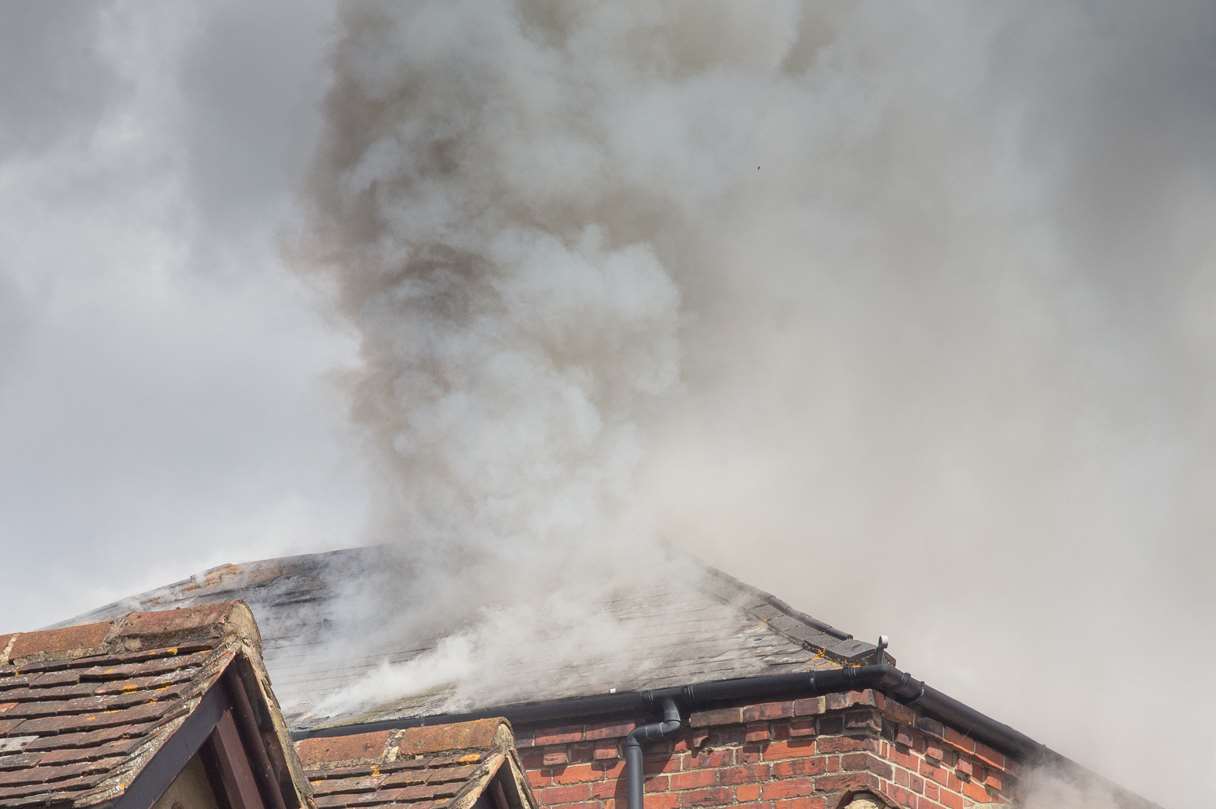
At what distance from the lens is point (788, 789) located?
8.36m

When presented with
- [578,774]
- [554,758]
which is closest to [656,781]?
[578,774]

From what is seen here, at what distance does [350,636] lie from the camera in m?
11.5

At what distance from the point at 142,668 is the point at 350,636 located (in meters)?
7.25

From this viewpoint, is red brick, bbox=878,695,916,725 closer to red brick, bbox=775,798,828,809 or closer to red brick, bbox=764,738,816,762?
red brick, bbox=764,738,816,762

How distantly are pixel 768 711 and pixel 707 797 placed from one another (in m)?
0.61

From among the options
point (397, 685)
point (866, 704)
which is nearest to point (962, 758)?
point (866, 704)

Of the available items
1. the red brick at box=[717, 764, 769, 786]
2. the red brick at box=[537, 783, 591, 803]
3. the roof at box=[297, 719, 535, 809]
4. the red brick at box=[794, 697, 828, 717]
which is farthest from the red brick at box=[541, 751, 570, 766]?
the roof at box=[297, 719, 535, 809]

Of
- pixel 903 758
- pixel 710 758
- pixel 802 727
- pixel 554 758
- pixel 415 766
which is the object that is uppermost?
pixel 554 758

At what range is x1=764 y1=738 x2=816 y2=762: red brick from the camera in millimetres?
8422

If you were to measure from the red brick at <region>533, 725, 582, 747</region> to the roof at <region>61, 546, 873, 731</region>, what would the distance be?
20 cm

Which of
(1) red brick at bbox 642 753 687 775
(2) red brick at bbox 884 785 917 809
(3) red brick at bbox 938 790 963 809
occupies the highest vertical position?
(1) red brick at bbox 642 753 687 775

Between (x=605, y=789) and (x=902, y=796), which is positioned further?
(x=605, y=789)

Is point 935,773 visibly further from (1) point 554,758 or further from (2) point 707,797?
(1) point 554,758

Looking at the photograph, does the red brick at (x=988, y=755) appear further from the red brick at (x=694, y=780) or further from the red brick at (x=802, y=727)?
the red brick at (x=694, y=780)
